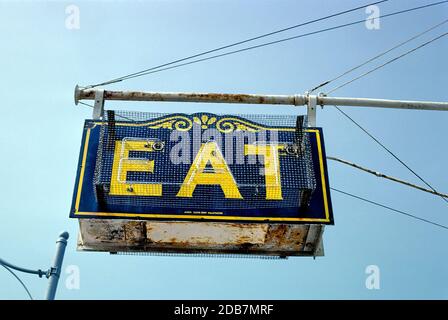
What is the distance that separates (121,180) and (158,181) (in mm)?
356

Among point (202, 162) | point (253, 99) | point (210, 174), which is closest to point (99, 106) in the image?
point (202, 162)

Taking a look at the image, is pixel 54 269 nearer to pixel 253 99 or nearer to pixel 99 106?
pixel 99 106

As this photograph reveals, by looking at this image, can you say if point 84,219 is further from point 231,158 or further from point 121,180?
point 231,158

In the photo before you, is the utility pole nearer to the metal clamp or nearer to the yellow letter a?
the metal clamp

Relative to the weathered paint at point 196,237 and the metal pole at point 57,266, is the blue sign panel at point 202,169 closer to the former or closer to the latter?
the weathered paint at point 196,237

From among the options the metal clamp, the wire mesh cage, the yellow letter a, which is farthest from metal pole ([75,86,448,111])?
the yellow letter a

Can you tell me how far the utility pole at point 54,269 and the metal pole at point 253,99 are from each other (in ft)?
15.3

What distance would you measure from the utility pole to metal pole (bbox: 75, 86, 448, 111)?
468 centimetres

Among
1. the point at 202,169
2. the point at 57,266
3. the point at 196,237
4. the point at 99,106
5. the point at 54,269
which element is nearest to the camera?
the point at 196,237

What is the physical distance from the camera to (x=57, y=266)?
30.8ft

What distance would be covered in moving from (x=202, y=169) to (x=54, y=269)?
16.7 ft

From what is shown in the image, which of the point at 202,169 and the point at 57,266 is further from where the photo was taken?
the point at 57,266

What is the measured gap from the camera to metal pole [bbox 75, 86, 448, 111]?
546 cm

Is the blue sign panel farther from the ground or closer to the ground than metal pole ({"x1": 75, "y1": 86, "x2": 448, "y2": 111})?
closer to the ground
